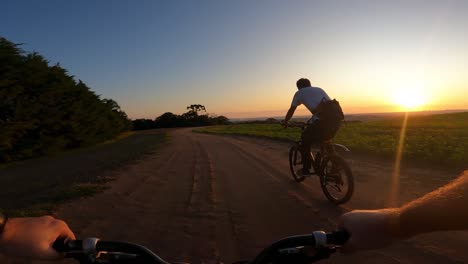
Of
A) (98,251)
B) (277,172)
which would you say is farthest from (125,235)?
(277,172)

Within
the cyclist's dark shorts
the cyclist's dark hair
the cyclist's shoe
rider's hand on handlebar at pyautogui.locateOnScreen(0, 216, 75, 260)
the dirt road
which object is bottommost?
the dirt road

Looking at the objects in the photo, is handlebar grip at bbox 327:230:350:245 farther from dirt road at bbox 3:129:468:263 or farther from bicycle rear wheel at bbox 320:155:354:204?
bicycle rear wheel at bbox 320:155:354:204

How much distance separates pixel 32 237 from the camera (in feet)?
5.10

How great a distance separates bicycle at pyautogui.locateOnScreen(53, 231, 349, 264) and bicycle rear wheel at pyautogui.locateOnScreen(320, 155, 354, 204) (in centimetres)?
516

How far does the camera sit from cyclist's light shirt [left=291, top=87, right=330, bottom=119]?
7.39 m

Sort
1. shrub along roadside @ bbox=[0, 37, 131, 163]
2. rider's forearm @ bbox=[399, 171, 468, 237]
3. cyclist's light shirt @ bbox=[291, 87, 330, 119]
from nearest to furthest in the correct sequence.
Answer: rider's forearm @ bbox=[399, 171, 468, 237] < cyclist's light shirt @ bbox=[291, 87, 330, 119] < shrub along roadside @ bbox=[0, 37, 131, 163]

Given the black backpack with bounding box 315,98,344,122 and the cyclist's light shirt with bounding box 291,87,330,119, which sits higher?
the cyclist's light shirt with bounding box 291,87,330,119

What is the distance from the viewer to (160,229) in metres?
5.31

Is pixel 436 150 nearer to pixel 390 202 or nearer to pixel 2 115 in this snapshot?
pixel 390 202

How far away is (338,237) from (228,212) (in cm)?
483

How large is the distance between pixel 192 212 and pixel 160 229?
994 millimetres

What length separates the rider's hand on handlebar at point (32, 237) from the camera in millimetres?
1539

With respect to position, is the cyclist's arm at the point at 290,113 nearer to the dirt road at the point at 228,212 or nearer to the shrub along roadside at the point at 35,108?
the dirt road at the point at 228,212

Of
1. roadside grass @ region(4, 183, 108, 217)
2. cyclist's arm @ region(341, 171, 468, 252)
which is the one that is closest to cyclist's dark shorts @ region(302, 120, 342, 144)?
roadside grass @ region(4, 183, 108, 217)
